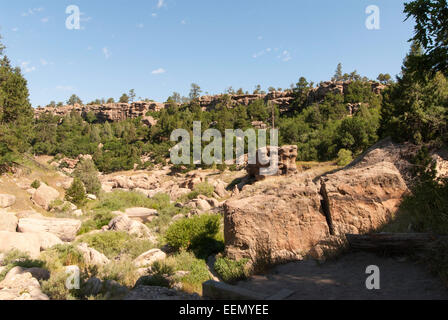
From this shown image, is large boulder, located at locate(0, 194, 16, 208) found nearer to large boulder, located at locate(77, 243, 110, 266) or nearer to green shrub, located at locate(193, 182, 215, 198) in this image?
large boulder, located at locate(77, 243, 110, 266)

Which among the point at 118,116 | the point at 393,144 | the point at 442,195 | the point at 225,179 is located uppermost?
the point at 118,116

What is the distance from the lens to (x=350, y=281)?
4926 millimetres

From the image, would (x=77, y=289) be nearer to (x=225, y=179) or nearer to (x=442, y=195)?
(x=442, y=195)

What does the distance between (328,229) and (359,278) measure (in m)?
2.93

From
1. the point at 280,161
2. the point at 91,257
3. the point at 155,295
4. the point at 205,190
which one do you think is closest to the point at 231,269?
the point at 155,295

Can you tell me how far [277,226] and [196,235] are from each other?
16.1 ft

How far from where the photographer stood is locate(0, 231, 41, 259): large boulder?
10.4 meters

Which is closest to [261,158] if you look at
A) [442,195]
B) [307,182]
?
[307,182]

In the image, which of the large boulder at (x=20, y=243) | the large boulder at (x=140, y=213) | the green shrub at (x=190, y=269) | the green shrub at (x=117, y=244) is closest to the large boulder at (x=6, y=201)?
the green shrub at (x=117, y=244)

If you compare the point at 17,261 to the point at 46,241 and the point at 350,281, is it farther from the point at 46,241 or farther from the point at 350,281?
the point at 350,281

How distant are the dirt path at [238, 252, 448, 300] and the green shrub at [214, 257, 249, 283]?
1.44 ft

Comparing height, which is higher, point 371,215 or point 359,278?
point 371,215
